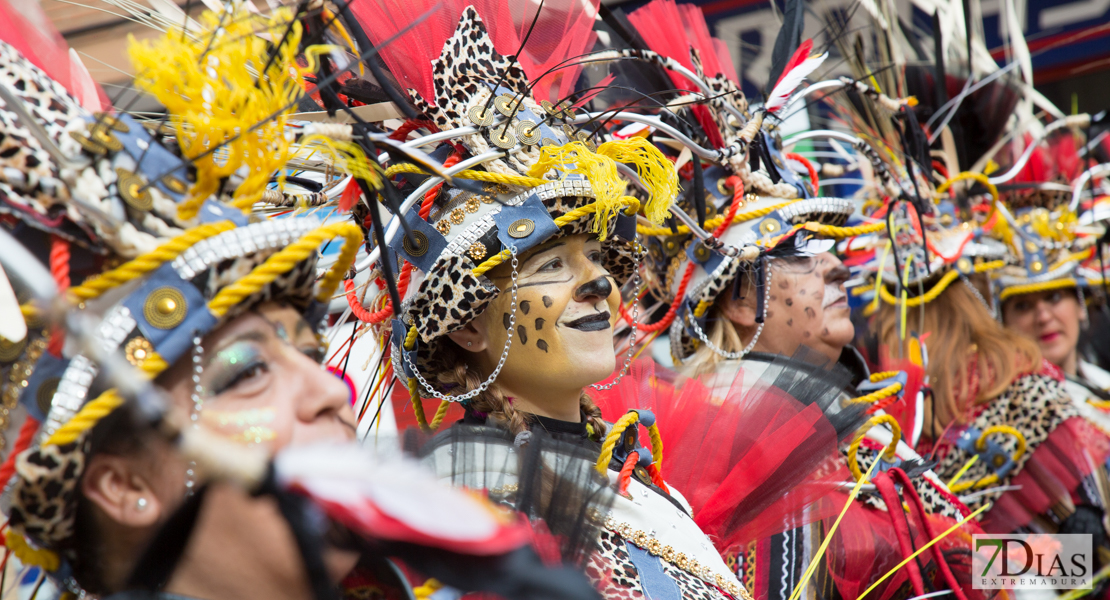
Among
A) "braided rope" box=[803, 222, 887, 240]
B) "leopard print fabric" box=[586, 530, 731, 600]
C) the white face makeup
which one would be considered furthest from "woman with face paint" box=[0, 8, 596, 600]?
"braided rope" box=[803, 222, 887, 240]

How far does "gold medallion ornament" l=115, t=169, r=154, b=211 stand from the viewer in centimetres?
125

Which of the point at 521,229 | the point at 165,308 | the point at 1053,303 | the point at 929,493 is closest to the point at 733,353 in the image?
the point at 929,493

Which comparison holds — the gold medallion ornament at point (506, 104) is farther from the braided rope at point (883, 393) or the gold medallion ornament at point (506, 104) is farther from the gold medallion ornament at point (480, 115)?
the braided rope at point (883, 393)

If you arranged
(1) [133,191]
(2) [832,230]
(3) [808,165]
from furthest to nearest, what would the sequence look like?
(3) [808,165] < (2) [832,230] < (1) [133,191]

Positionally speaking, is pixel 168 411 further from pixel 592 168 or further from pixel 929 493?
pixel 929 493

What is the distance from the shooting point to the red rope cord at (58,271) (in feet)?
3.93

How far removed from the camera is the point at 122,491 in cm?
120

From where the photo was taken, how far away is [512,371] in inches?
86.4

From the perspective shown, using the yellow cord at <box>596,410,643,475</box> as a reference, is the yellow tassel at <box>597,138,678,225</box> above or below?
above

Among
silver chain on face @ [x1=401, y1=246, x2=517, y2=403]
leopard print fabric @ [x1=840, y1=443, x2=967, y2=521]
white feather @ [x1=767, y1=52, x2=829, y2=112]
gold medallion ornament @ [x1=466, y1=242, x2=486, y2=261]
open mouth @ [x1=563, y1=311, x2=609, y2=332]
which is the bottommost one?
leopard print fabric @ [x1=840, y1=443, x2=967, y2=521]

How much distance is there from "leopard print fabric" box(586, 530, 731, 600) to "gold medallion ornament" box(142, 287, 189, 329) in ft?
2.83

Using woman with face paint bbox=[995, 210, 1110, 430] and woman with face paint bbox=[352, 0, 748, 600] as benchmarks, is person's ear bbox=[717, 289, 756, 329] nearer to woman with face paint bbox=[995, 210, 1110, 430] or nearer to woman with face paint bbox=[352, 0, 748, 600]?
woman with face paint bbox=[352, 0, 748, 600]

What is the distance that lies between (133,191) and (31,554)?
526 millimetres

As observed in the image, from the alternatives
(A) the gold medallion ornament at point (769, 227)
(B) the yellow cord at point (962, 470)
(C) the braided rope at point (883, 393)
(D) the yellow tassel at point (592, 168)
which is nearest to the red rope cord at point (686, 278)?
(A) the gold medallion ornament at point (769, 227)
